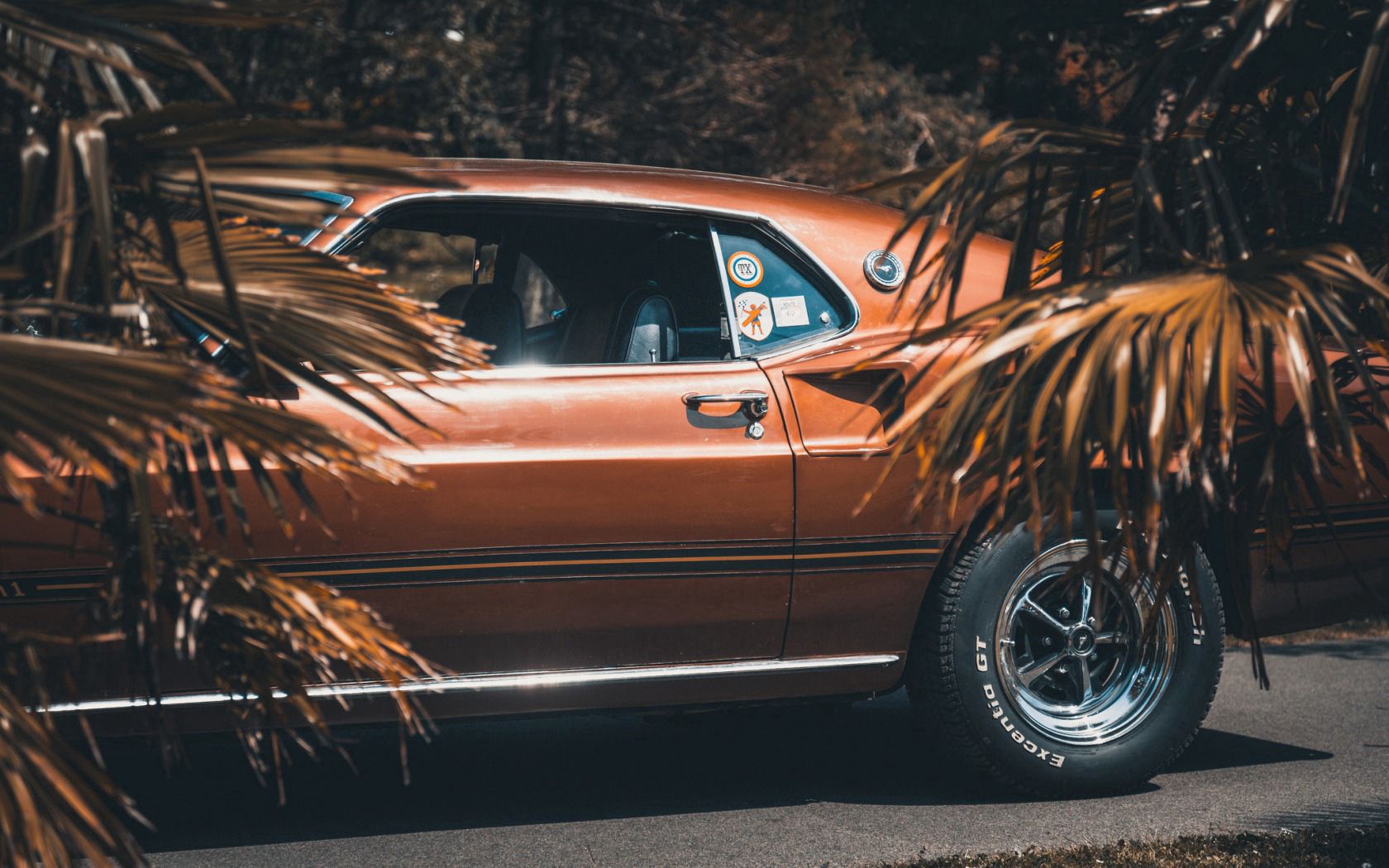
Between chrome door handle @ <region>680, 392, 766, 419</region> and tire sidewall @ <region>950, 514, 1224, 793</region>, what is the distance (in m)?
0.73

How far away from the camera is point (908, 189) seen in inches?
677

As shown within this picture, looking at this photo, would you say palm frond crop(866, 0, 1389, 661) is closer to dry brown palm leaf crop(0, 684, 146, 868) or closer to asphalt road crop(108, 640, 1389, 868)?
dry brown palm leaf crop(0, 684, 146, 868)

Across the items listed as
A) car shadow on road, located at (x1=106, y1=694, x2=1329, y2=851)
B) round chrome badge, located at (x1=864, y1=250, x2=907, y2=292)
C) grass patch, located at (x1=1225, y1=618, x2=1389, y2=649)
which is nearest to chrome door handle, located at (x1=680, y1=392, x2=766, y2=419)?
round chrome badge, located at (x1=864, y1=250, x2=907, y2=292)

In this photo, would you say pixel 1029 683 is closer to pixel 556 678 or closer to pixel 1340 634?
pixel 556 678

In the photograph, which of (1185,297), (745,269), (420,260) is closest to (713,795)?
(745,269)

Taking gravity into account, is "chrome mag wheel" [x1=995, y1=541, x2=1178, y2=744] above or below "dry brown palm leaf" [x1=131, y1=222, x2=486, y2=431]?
below

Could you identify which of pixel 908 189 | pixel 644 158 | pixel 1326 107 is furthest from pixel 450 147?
pixel 1326 107

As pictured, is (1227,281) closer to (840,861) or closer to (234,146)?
(234,146)

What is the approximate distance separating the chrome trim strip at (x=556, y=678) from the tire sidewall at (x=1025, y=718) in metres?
0.25

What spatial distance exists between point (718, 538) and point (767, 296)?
0.74m

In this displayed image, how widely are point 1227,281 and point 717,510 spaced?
1765mm

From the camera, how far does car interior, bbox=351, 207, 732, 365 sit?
13.8 feet

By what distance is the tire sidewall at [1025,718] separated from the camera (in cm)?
399

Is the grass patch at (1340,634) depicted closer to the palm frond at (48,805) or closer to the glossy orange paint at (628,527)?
the glossy orange paint at (628,527)
